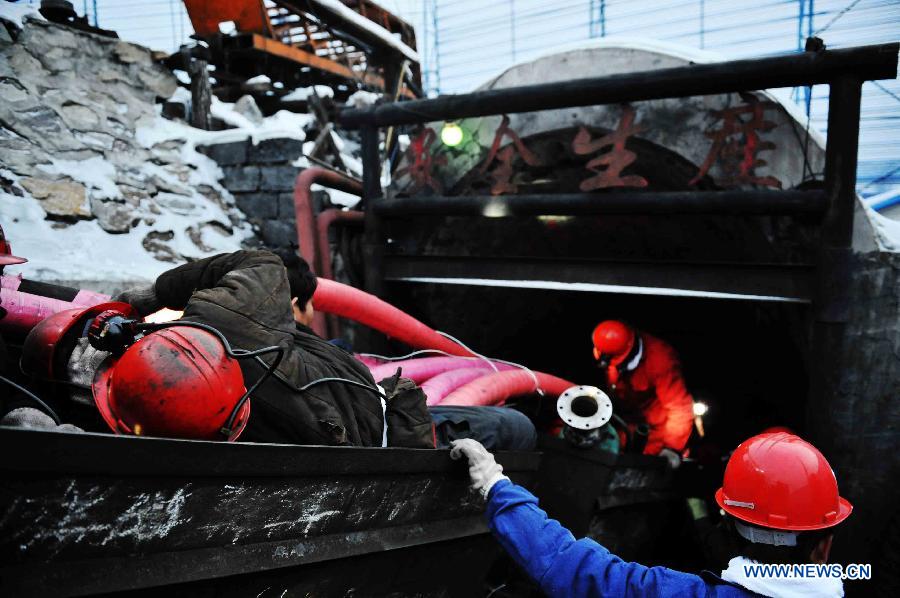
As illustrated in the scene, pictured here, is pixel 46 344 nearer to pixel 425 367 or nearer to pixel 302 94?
pixel 425 367

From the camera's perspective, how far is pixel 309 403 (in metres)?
2.37

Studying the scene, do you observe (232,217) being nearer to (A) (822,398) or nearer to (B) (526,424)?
(B) (526,424)

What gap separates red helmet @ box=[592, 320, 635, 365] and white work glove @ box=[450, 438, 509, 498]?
3636 mm

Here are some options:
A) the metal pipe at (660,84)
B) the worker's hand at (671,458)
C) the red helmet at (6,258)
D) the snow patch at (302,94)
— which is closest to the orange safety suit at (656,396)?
the worker's hand at (671,458)

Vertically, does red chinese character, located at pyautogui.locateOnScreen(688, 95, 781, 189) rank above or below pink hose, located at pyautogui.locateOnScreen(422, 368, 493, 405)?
above

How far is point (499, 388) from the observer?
445 centimetres

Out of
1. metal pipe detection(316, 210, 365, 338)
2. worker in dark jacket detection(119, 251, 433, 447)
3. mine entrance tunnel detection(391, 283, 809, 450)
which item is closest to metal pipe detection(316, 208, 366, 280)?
metal pipe detection(316, 210, 365, 338)

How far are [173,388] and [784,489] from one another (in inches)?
79.3

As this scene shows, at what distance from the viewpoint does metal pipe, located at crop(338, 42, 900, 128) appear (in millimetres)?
3869

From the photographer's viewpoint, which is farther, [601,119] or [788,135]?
[601,119]

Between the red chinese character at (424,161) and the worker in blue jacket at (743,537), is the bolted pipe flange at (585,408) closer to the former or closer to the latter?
the worker in blue jacket at (743,537)

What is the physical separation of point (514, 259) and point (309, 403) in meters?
3.15

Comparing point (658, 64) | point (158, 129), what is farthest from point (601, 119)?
point (158, 129)

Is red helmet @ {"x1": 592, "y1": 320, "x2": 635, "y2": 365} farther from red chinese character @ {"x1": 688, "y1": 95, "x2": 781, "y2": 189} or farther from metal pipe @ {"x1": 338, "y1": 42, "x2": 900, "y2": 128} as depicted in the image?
metal pipe @ {"x1": 338, "y1": 42, "x2": 900, "y2": 128}
